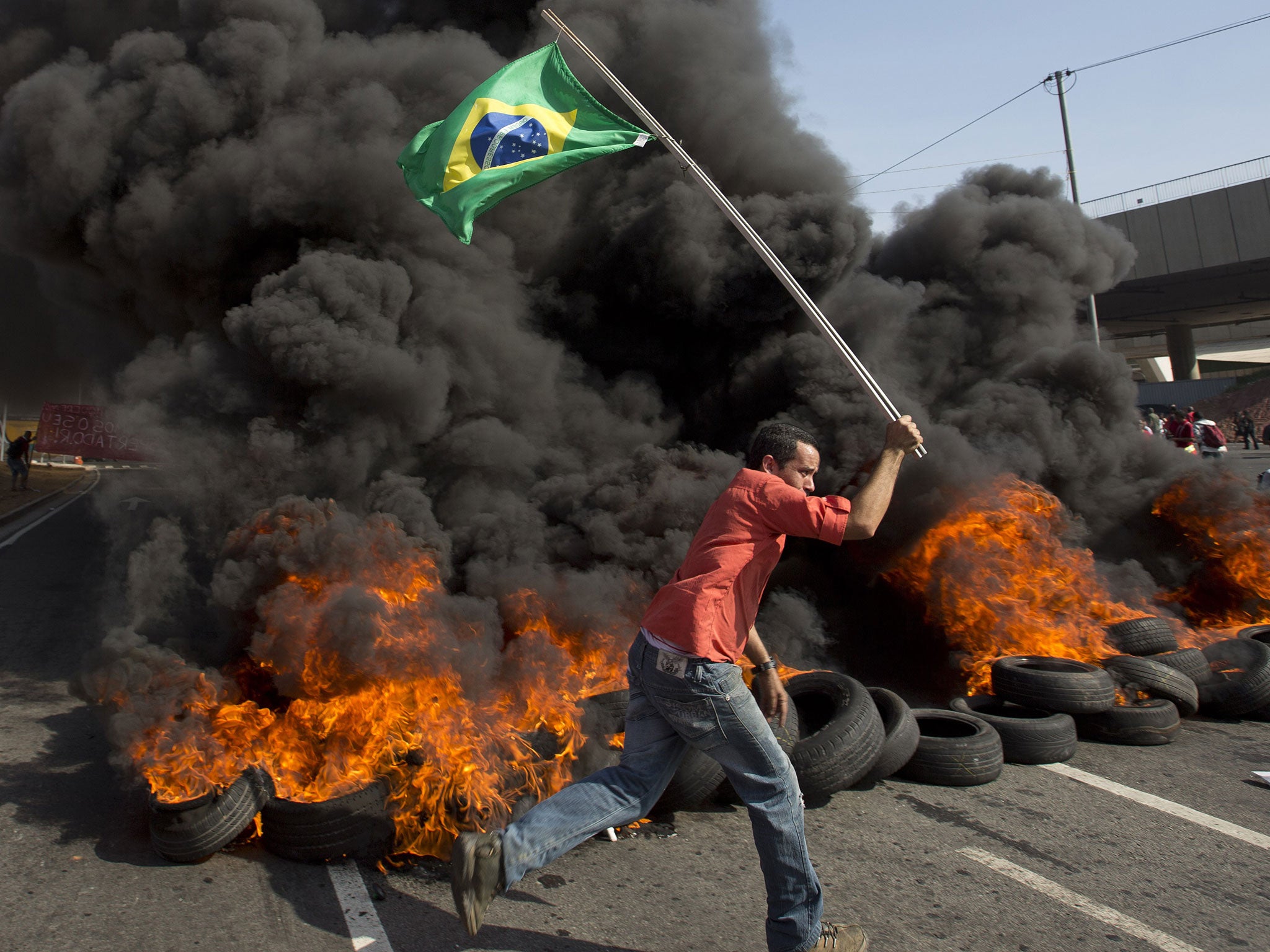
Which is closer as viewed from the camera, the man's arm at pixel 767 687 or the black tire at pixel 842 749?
the man's arm at pixel 767 687

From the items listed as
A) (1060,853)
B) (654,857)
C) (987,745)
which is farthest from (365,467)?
(1060,853)

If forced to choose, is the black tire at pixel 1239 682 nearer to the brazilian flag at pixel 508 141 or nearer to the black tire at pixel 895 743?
the black tire at pixel 895 743

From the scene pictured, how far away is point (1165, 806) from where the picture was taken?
4.34 metres

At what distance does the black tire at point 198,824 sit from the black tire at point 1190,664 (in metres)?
5.43

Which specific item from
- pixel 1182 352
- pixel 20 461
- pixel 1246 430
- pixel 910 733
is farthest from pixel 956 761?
pixel 1182 352

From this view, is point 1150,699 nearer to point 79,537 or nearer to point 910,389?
point 910,389

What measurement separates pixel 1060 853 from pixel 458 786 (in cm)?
265

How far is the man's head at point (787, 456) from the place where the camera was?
3.11m

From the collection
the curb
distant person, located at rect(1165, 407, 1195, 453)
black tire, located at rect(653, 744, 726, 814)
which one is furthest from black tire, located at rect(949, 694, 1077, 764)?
the curb

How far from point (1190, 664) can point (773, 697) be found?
4.14 meters

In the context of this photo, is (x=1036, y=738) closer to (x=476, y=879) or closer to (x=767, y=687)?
(x=767, y=687)

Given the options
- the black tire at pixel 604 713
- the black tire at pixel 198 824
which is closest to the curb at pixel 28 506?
the black tire at pixel 198 824

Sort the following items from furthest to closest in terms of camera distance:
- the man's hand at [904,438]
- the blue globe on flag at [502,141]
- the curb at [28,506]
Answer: the curb at [28,506], the blue globe on flag at [502,141], the man's hand at [904,438]

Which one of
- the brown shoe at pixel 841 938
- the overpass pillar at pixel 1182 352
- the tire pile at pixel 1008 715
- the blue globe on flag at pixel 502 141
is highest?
the overpass pillar at pixel 1182 352
